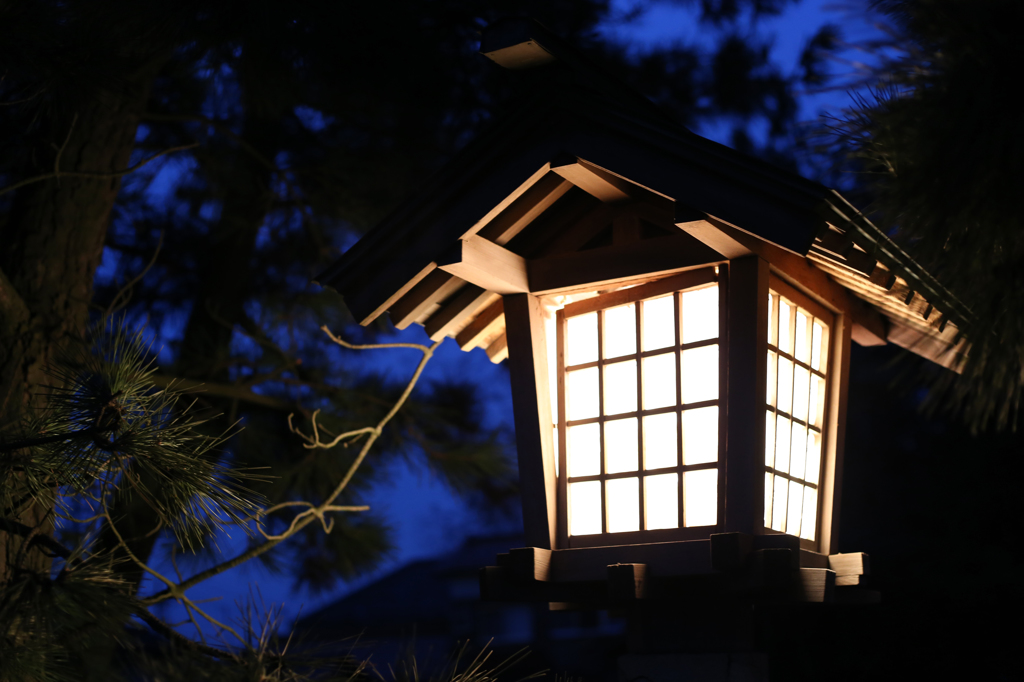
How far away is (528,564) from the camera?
1.67 meters

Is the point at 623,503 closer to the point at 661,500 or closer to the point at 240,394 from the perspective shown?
the point at 661,500

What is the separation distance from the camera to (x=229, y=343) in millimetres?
3473

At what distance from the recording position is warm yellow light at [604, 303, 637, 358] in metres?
1.77

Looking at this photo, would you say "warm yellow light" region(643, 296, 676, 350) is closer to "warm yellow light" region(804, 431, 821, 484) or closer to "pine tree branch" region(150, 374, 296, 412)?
"warm yellow light" region(804, 431, 821, 484)

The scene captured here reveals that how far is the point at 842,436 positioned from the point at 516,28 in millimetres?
1167

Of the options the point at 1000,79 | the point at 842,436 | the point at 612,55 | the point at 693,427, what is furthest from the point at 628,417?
the point at 612,55

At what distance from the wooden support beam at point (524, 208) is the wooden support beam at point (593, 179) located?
0.05m

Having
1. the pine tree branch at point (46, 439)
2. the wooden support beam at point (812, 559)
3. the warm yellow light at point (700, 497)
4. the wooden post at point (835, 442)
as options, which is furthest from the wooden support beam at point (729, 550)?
the pine tree branch at point (46, 439)

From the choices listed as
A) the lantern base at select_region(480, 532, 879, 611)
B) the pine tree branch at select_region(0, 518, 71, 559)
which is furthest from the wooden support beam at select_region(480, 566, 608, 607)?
the pine tree branch at select_region(0, 518, 71, 559)

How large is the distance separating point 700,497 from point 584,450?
0.90 ft

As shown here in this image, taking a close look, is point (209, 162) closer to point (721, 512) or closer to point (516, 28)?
point (516, 28)

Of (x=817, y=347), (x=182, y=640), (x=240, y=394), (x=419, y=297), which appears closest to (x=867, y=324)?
(x=817, y=347)

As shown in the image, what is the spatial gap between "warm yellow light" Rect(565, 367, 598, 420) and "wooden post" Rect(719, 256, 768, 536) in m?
0.30

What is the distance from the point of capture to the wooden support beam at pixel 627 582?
1545 millimetres
